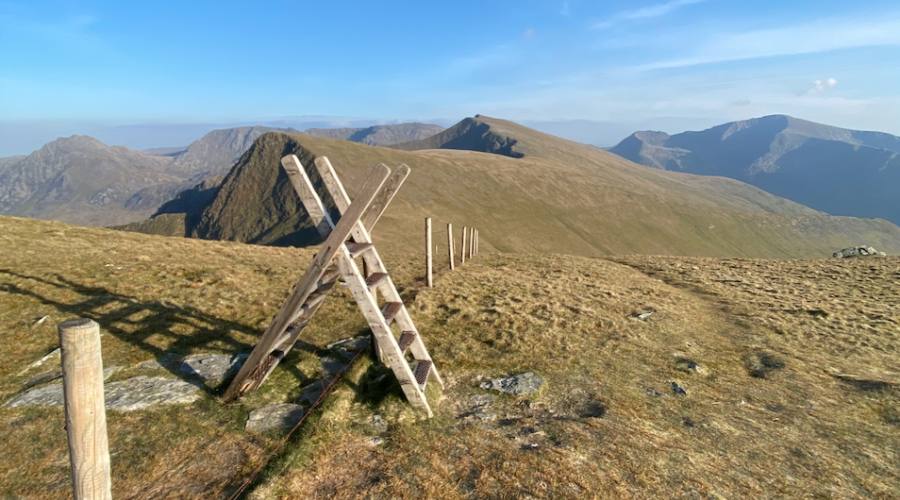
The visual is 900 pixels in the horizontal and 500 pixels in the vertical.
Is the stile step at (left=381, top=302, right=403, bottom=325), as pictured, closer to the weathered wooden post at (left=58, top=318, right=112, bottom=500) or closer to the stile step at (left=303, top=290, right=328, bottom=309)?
the stile step at (left=303, top=290, right=328, bottom=309)

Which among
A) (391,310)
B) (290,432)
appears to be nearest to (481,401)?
(391,310)

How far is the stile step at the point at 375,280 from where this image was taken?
792 cm

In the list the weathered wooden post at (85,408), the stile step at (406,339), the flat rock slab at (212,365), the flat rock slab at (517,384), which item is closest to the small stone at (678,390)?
the flat rock slab at (517,384)

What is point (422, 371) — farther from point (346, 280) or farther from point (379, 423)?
point (346, 280)

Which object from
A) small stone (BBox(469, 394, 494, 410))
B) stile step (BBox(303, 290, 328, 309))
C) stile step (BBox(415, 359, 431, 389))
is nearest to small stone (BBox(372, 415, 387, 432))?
stile step (BBox(415, 359, 431, 389))

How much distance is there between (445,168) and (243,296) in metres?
166

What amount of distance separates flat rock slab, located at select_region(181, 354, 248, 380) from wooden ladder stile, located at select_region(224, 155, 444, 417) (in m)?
1.12

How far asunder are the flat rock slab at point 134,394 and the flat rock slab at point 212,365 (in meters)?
0.45

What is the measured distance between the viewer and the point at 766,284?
23.3 metres

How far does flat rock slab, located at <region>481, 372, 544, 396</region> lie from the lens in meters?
9.52

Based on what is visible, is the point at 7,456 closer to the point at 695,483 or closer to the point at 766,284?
the point at 695,483

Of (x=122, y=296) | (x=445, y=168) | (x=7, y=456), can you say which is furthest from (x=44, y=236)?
(x=445, y=168)

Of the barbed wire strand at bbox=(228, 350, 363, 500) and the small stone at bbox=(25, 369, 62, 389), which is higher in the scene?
the small stone at bbox=(25, 369, 62, 389)

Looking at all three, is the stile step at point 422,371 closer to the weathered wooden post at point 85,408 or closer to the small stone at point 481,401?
the small stone at point 481,401
